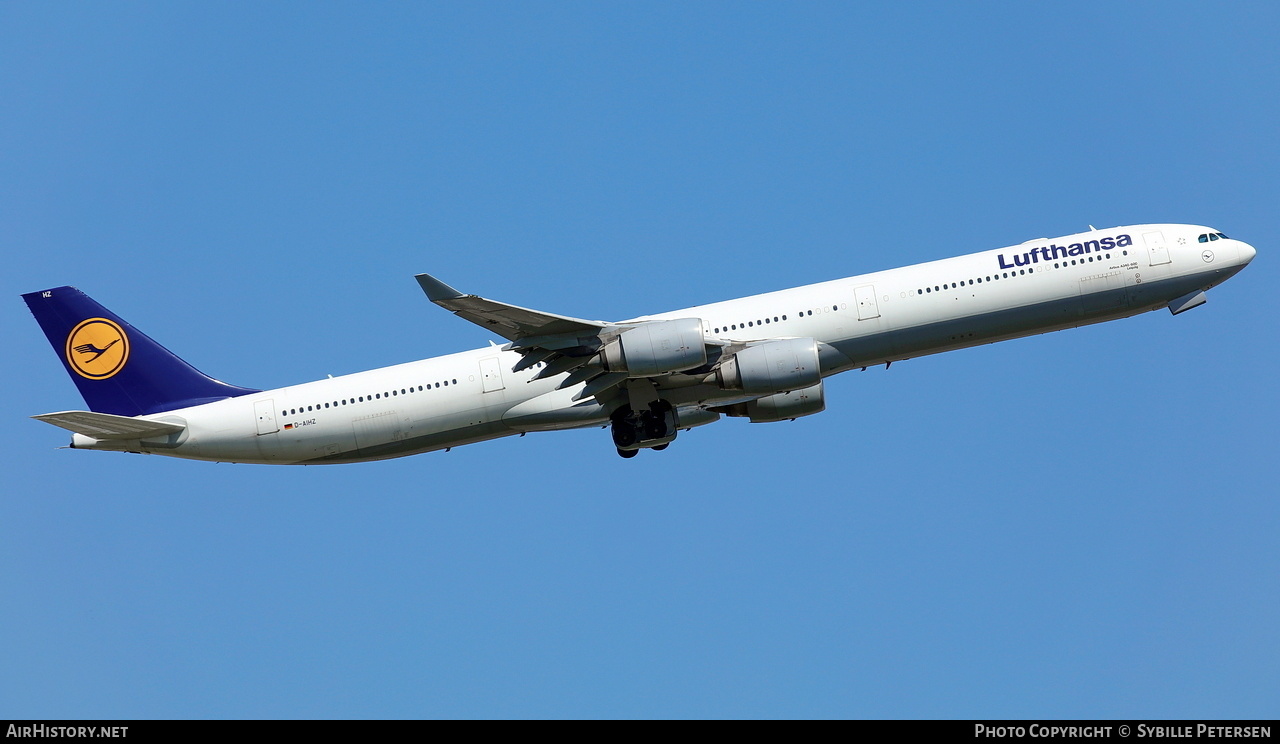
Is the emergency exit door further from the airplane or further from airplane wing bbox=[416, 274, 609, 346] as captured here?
airplane wing bbox=[416, 274, 609, 346]

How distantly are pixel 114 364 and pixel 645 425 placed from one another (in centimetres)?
1813

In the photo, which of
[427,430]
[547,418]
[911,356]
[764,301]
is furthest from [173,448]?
[911,356]

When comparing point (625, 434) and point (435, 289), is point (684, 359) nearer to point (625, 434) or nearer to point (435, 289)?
point (625, 434)

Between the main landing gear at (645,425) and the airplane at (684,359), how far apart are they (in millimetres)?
45

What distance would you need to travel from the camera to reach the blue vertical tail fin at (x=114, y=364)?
1612 inches

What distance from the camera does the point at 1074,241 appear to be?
38.3 meters

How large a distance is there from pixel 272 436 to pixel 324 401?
202cm

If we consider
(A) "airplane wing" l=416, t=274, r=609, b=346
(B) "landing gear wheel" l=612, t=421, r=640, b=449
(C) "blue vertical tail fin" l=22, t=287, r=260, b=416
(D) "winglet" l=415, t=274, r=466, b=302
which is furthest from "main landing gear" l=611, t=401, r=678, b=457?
(C) "blue vertical tail fin" l=22, t=287, r=260, b=416

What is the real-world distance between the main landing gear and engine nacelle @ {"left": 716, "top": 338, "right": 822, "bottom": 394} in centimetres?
311

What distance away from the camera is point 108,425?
38188mm
